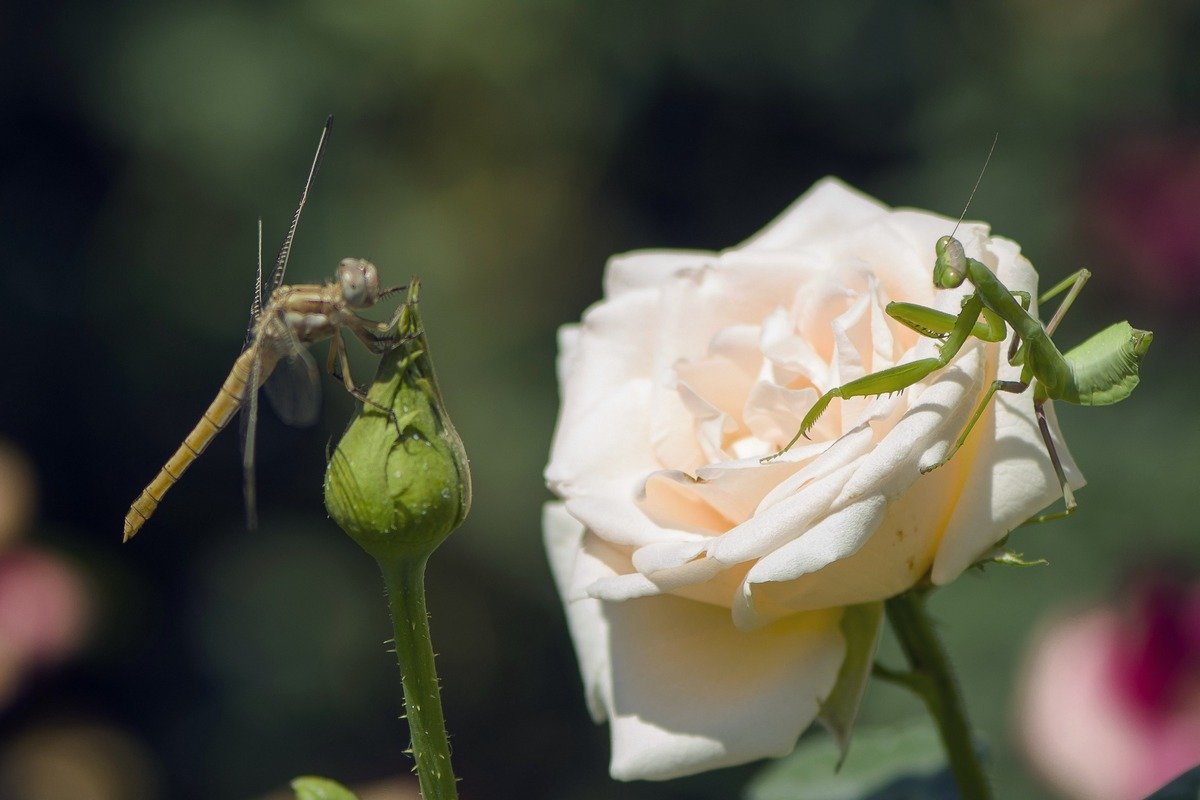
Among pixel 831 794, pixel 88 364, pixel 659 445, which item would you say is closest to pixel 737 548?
pixel 659 445

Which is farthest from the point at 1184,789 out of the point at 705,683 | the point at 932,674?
the point at 705,683

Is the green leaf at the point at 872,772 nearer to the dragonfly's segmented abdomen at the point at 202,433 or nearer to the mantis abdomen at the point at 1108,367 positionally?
the mantis abdomen at the point at 1108,367

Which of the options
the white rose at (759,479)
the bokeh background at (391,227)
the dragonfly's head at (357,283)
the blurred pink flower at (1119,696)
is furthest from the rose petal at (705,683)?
the bokeh background at (391,227)

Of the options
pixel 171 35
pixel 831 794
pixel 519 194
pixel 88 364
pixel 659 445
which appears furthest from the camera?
pixel 519 194

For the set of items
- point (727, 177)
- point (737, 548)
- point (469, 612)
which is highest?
point (727, 177)

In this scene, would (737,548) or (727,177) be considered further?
(727,177)

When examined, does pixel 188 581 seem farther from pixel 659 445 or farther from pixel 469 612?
pixel 659 445
